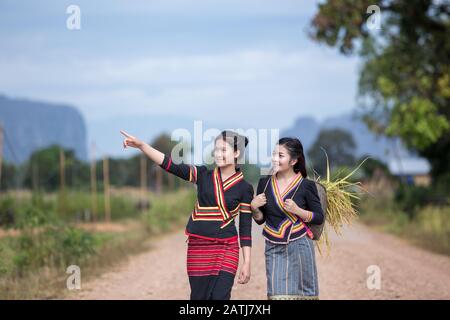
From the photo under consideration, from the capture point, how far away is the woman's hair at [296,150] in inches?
218

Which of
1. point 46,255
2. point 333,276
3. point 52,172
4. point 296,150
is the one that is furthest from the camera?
point 52,172

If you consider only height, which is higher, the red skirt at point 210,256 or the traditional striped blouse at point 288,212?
the traditional striped blouse at point 288,212

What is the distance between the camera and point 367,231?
20.8 meters

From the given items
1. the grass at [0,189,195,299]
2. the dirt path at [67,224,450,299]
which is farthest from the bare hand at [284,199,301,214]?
the grass at [0,189,195,299]

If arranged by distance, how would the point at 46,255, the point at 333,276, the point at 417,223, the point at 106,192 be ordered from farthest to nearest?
the point at 106,192 < the point at 417,223 < the point at 46,255 < the point at 333,276

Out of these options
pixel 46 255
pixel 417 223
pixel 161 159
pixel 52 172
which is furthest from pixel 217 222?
pixel 52 172

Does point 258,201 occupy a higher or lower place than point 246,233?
higher

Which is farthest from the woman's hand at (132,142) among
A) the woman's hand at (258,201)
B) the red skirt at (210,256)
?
the woman's hand at (258,201)

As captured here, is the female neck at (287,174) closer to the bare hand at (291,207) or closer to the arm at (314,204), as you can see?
the arm at (314,204)

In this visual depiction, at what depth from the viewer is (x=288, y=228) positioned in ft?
18.0

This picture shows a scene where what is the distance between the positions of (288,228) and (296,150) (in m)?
0.62

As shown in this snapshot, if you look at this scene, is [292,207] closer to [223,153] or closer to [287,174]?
[287,174]

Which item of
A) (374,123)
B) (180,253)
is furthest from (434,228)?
(374,123)
